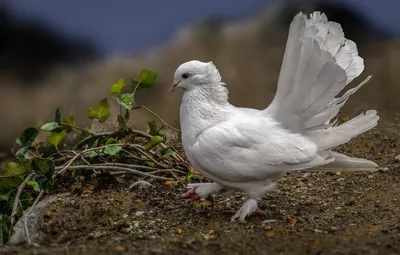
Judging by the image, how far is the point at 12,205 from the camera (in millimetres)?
4422

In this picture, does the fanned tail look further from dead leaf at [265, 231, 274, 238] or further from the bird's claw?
the bird's claw

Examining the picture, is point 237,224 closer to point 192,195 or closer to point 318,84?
point 192,195

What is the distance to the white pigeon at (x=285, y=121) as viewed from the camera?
3.73 m

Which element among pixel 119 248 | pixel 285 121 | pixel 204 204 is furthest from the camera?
pixel 204 204

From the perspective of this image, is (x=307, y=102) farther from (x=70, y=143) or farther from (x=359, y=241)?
(x=70, y=143)

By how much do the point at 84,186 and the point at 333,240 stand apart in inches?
87.9

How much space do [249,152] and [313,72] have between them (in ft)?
2.04

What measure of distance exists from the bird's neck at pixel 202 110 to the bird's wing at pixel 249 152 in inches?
3.8

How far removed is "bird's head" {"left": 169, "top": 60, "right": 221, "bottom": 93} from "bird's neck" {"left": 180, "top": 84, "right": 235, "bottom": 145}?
0.04 m

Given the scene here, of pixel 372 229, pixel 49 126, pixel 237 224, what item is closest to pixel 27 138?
pixel 49 126

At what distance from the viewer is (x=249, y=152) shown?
152 inches

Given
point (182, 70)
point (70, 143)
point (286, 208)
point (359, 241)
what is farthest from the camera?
point (70, 143)

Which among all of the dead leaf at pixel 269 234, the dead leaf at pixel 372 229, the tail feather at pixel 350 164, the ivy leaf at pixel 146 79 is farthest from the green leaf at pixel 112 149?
the dead leaf at pixel 372 229

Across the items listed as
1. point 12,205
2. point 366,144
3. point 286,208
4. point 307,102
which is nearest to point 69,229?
point 12,205
